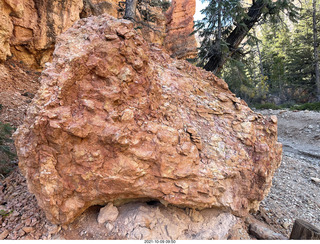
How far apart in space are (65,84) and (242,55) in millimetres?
Answer: 6761

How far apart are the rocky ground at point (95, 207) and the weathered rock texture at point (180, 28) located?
618 inches

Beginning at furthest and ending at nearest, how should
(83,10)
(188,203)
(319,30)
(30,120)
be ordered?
(319,30) → (83,10) → (188,203) → (30,120)

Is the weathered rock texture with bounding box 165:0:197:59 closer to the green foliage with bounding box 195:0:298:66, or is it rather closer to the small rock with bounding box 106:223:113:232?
the green foliage with bounding box 195:0:298:66

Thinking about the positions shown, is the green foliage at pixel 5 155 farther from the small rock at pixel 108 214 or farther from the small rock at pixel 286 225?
→ the small rock at pixel 286 225

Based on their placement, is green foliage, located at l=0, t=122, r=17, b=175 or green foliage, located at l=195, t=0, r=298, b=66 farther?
green foliage, located at l=195, t=0, r=298, b=66

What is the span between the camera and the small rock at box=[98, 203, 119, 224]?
2.18 meters

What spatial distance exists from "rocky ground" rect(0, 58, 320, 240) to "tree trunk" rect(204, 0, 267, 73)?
382cm

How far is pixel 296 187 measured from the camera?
405 cm

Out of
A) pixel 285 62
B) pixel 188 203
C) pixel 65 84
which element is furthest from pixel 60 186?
pixel 285 62

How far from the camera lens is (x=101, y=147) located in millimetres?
1951

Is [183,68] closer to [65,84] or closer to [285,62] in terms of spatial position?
[65,84]

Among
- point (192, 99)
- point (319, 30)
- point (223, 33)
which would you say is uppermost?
point (319, 30)

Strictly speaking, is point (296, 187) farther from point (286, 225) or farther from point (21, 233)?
point (21, 233)

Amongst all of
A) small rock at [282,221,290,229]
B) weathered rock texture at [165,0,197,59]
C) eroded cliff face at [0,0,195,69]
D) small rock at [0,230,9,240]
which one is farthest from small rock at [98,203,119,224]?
weathered rock texture at [165,0,197,59]
